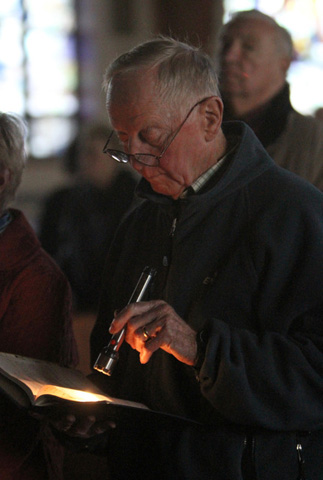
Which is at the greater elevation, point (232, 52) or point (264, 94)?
point (232, 52)

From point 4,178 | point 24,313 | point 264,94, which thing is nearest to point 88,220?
point 264,94

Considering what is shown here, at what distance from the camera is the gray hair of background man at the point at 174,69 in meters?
1.51

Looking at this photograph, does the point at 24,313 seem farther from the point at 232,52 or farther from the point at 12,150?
the point at 232,52

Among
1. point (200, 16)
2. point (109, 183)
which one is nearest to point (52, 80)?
point (200, 16)

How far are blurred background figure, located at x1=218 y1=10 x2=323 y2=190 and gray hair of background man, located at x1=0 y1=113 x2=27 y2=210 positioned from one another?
89 centimetres

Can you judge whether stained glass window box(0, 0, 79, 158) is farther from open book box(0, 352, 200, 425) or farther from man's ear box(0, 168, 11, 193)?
open book box(0, 352, 200, 425)

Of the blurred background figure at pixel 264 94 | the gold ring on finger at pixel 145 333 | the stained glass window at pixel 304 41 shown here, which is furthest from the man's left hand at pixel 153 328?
the stained glass window at pixel 304 41

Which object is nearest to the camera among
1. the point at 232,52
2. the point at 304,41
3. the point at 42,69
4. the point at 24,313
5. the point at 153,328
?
the point at 153,328

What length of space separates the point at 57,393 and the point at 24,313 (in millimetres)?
587

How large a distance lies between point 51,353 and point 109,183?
2889 millimetres

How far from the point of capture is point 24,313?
195 centimetres

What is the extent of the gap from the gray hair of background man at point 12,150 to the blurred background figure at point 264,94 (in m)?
0.89

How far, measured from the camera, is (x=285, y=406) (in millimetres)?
1346

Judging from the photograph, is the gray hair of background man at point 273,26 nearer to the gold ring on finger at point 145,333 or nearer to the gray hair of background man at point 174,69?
the gray hair of background man at point 174,69
